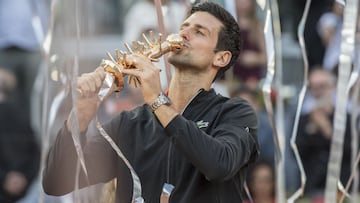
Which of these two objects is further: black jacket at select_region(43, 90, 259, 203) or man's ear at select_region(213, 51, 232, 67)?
man's ear at select_region(213, 51, 232, 67)

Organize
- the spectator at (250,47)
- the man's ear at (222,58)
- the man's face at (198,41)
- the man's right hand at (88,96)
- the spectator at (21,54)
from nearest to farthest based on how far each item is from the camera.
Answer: the man's right hand at (88,96), the man's face at (198,41), the man's ear at (222,58), the spectator at (21,54), the spectator at (250,47)

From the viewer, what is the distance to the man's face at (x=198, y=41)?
3.56 metres

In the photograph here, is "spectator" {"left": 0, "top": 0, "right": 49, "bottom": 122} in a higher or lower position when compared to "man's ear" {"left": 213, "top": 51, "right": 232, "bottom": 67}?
lower

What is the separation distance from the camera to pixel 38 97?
232 inches

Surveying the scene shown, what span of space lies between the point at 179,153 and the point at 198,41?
368 mm

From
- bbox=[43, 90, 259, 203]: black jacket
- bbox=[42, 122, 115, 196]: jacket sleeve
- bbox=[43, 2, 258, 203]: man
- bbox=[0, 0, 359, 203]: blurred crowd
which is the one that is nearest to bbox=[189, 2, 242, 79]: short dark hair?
bbox=[43, 2, 258, 203]: man

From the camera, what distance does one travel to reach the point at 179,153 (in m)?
3.54

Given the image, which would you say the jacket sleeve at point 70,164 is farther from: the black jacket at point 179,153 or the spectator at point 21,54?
the spectator at point 21,54

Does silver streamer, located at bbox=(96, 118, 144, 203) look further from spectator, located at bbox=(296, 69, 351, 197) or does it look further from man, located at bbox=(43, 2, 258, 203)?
spectator, located at bbox=(296, 69, 351, 197)

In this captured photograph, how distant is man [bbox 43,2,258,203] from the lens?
3348 mm

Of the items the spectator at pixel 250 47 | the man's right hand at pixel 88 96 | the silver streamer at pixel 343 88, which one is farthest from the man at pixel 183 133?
the spectator at pixel 250 47

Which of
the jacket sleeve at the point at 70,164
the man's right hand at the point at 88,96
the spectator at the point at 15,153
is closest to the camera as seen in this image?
the man's right hand at the point at 88,96

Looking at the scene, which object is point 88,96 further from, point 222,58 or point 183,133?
point 222,58

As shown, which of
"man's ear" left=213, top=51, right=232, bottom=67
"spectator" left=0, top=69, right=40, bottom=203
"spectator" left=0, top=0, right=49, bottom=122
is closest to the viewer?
"man's ear" left=213, top=51, right=232, bottom=67
